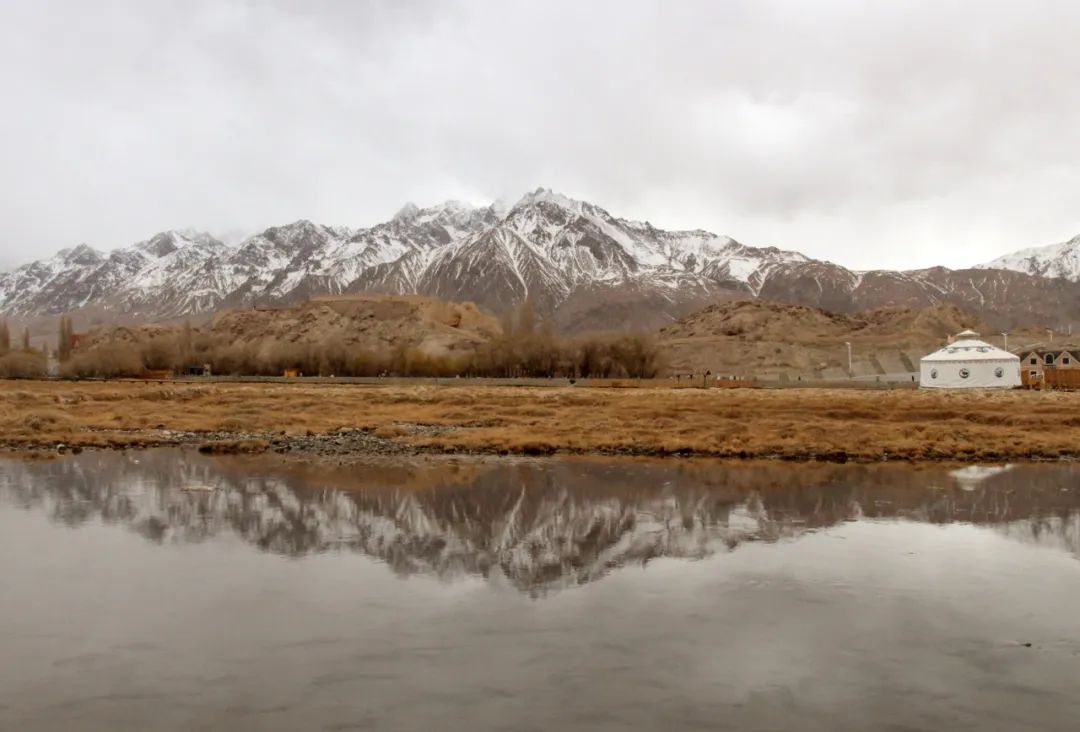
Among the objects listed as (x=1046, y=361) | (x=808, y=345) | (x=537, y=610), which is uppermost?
(x=808, y=345)

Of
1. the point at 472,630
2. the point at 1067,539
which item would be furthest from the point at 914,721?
the point at 1067,539

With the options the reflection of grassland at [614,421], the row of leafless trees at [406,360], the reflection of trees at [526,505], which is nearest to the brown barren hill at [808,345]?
the row of leafless trees at [406,360]

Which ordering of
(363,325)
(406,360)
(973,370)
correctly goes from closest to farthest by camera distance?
(973,370) → (406,360) → (363,325)

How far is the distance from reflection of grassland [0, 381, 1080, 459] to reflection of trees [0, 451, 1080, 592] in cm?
408

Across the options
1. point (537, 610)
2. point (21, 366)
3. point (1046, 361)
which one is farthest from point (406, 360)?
point (537, 610)

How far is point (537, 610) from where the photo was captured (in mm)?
12297

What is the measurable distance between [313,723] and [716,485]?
17152 mm

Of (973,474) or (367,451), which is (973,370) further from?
(367,451)

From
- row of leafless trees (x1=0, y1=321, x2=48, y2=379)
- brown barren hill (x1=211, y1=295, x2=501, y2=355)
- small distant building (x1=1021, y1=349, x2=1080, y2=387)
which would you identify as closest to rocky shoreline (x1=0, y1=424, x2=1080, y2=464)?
small distant building (x1=1021, y1=349, x2=1080, y2=387)

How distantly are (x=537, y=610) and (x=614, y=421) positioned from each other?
29588mm

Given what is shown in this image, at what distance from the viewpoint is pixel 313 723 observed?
28.1 feet

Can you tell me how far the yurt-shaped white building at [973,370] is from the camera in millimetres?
75062

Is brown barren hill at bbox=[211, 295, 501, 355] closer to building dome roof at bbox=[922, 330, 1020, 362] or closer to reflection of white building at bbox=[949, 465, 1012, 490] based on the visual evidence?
building dome roof at bbox=[922, 330, 1020, 362]

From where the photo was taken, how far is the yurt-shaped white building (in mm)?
75062
